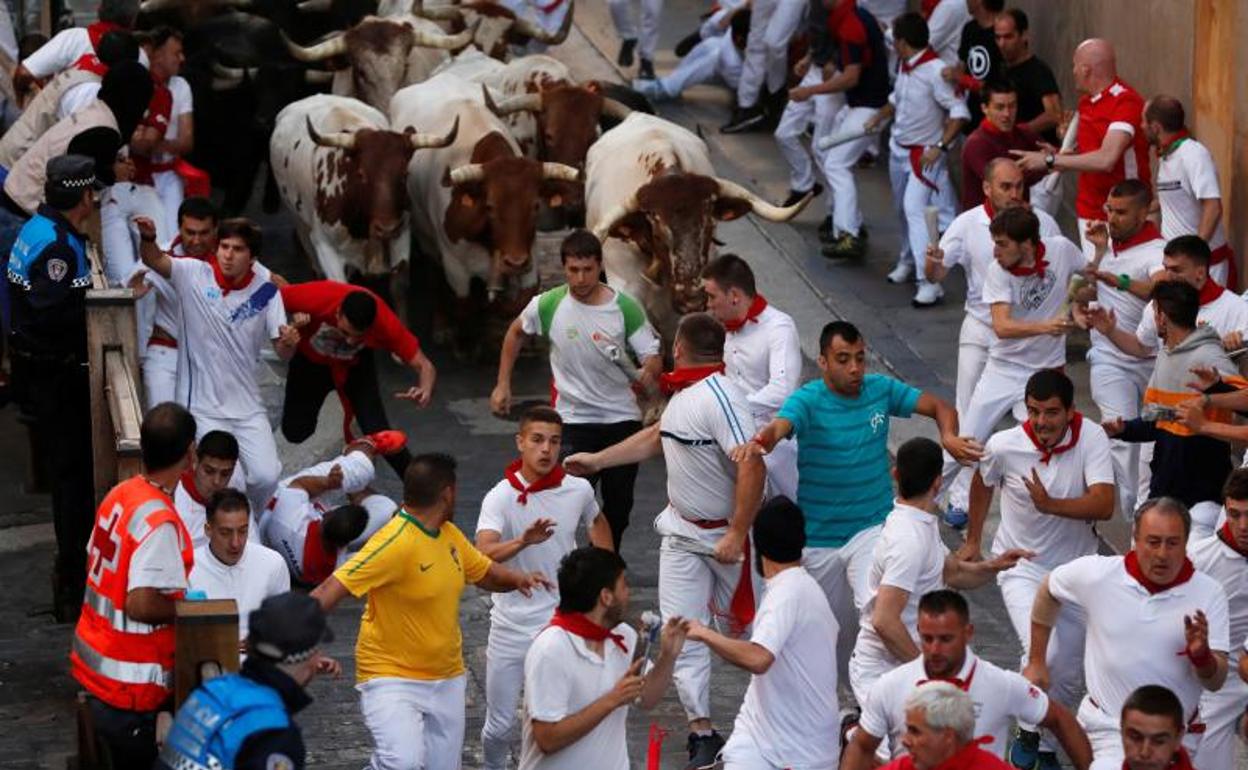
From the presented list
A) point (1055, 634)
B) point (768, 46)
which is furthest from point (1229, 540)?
point (768, 46)

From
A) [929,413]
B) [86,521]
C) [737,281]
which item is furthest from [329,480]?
[929,413]

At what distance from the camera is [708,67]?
23.4 meters

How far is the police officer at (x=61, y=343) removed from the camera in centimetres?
1341

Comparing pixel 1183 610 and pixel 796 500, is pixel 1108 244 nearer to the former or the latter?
pixel 796 500

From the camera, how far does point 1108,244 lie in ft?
48.8

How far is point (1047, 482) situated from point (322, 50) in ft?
33.0

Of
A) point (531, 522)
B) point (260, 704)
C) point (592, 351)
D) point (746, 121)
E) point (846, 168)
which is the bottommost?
point (746, 121)

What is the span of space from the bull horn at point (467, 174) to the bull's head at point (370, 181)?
19.2 inches

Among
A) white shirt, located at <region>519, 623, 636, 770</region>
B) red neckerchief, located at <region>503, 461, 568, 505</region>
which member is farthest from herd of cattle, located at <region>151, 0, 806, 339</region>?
white shirt, located at <region>519, 623, 636, 770</region>

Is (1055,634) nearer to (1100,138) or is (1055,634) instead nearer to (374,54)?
(1100,138)

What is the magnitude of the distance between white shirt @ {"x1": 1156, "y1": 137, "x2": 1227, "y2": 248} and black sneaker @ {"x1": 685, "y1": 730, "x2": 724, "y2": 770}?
4.72 m

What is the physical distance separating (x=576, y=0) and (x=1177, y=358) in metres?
14.3

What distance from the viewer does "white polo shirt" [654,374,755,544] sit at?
39.9 ft

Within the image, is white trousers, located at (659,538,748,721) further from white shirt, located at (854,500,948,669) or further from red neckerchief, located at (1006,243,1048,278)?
red neckerchief, located at (1006,243,1048,278)
